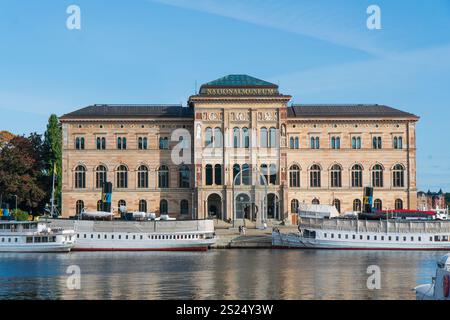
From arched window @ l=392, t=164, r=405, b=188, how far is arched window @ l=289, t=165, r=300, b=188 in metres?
12.6

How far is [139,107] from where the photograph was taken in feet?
364

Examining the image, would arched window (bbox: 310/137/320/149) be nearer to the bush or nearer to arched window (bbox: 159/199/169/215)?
arched window (bbox: 159/199/169/215)

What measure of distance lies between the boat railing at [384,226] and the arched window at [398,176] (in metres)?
22.0

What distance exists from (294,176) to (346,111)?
37.8ft

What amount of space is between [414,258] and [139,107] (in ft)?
166

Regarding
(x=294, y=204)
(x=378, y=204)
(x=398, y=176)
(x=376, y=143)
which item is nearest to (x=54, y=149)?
(x=294, y=204)

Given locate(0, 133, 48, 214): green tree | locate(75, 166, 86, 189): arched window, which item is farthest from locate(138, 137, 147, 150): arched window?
locate(0, 133, 48, 214): green tree

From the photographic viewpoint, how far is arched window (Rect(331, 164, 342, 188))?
106412 millimetres

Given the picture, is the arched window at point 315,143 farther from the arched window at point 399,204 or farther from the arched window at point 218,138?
the arched window at point 399,204

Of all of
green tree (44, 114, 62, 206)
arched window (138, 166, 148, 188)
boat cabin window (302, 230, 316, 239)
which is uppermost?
green tree (44, 114, 62, 206)

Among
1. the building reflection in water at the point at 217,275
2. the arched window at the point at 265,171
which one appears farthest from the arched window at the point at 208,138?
the building reflection in water at the point at 217,275

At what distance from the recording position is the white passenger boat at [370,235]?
84.3m
